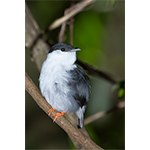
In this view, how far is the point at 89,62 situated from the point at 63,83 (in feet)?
4.58

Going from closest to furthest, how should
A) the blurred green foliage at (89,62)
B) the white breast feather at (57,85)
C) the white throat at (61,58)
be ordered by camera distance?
the white breast feather at (57,85) → the white throat at (61,58) → the blurred green foliage at (89,62)

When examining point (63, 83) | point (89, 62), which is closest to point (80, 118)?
point (63, 83)

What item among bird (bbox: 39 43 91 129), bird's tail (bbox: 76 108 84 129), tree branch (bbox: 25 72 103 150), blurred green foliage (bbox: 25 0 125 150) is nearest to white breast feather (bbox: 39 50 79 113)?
bird (bbox: 39 43 91 129)

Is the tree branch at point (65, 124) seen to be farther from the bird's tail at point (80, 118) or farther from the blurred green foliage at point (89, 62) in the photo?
the blurred green foliage at point (89, 62)

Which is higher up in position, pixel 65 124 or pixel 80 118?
pixel 65 124

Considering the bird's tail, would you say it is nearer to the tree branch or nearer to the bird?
the bird

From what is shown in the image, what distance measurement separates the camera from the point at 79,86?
Answer: 6.98 feet

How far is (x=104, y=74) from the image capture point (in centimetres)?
300

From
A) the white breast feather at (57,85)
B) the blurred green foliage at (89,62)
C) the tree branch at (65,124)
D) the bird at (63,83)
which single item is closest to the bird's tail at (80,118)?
the bird at (63,83)

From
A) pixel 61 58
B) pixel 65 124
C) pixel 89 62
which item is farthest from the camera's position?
pixel 89 62

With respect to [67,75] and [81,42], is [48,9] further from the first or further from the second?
[67,75]

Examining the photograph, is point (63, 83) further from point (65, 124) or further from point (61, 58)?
point (65, 124)

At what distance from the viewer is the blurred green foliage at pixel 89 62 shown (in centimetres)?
319
